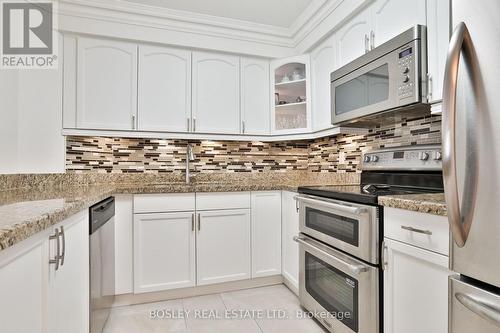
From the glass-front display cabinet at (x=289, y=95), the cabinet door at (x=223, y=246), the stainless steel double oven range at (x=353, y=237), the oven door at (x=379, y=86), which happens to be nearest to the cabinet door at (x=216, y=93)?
the glass-front display cabinet at (x=289, y=95)

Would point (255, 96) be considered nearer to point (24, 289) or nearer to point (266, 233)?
point (266, 233)

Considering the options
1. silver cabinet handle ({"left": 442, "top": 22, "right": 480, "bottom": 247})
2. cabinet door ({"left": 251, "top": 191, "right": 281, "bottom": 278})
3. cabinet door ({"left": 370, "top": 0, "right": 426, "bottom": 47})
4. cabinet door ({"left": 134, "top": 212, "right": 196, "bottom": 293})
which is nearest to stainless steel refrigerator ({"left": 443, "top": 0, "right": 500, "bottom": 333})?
silver cabinet handle ({"left": 442, "top": 22, "right": 480, "bottom": 247})

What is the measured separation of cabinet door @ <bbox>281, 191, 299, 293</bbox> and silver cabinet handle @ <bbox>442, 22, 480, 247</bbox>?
5.04 feet

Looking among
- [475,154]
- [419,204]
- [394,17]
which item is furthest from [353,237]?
[394,17]

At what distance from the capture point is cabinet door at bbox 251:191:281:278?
2.49 metres

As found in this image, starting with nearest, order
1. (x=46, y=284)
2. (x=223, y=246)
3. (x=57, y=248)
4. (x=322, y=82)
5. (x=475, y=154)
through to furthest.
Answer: (x=475, y=154), (x=46, y=284), (x=57, y=248), (x=223, y=246), (x=322, y=82)

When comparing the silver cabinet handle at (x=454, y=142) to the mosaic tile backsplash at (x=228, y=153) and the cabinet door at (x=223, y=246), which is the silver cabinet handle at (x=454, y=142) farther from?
the cabinet door at (x=223, y=246)

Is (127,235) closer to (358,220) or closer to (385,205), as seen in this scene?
(358,220)

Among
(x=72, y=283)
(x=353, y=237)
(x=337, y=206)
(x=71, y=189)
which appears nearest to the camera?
(x=72, y=283)

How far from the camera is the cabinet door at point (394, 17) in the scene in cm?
155

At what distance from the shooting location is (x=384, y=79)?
1713 mm

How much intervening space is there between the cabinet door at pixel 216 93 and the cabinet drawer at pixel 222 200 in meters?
0.67

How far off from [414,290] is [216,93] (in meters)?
2.23

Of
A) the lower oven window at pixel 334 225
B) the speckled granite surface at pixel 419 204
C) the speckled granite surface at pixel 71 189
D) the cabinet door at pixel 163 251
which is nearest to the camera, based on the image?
the speckled granite surface at pixel 71 189
